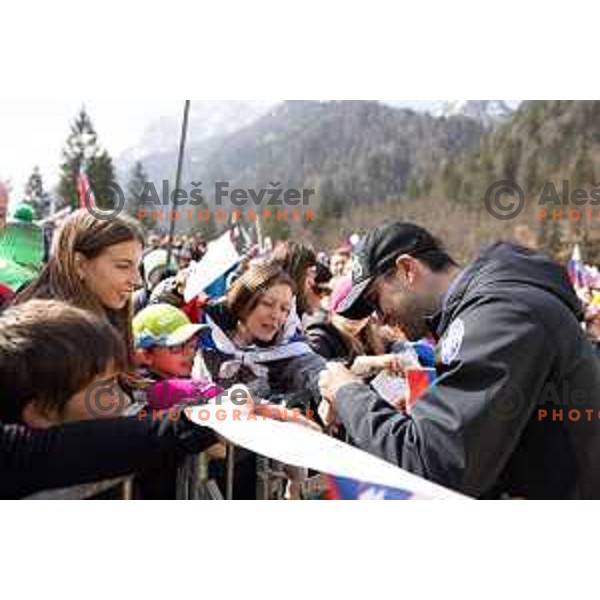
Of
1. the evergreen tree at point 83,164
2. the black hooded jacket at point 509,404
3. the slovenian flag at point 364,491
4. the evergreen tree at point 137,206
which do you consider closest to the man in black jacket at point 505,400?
the black hooded jacket at point 509,404

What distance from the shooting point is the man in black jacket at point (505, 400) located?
4.85 ft

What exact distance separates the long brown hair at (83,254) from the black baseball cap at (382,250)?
0.75 m

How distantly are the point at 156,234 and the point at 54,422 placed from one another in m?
9.74

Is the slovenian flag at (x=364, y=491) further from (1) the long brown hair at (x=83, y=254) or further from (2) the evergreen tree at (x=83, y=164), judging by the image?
(2) the evergreen tree at (x=83, y=164)

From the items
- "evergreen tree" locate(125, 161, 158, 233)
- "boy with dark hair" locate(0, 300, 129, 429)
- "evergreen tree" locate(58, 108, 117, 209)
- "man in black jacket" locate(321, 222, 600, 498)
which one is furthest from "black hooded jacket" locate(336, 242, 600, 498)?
"evergreen tree" locate(58, 108, 117, 209)

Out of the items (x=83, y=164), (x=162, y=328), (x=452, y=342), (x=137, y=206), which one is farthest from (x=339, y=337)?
(x=83, y=164)

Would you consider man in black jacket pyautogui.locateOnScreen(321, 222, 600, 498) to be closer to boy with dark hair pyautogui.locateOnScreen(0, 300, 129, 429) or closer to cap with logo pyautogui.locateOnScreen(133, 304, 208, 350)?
boy with dark hair pyautogui.locateOnScreen(0, 300, 129, 429)

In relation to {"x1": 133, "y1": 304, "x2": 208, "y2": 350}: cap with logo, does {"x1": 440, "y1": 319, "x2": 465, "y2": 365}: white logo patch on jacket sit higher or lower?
higher

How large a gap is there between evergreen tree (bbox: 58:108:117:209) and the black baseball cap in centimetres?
3493

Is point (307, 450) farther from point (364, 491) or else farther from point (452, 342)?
point (452, 342)

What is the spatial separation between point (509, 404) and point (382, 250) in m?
0.59

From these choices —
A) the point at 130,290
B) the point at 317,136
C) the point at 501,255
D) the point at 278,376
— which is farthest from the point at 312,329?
the point at 317,136

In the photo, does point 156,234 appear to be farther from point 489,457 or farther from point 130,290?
point 489,457

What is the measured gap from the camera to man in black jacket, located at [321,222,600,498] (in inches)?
58.2
